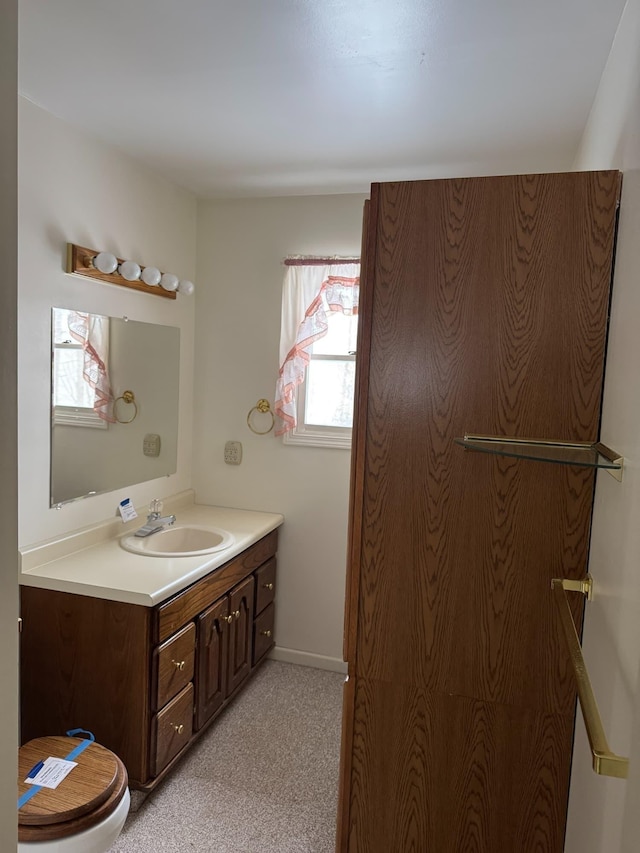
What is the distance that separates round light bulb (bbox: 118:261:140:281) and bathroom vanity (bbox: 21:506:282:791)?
116cm

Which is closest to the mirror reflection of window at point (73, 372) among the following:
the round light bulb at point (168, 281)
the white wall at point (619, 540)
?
the round light bulb at point (168, 281)

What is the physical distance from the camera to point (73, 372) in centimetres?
237

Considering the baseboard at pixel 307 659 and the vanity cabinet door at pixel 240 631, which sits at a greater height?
the vanity cabinet door at pixel 240 631

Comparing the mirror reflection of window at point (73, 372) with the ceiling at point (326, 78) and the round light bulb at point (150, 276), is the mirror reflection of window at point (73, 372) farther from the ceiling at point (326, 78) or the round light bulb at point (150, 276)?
the ceiling at point (326, 78)

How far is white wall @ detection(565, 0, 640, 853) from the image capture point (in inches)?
36.0

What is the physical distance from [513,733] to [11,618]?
120cm

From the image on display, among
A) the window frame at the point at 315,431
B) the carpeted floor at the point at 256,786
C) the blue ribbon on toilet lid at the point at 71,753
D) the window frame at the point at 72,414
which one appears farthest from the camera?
the window frame at the point at 315,431

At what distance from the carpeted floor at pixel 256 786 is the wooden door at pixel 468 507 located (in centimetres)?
72

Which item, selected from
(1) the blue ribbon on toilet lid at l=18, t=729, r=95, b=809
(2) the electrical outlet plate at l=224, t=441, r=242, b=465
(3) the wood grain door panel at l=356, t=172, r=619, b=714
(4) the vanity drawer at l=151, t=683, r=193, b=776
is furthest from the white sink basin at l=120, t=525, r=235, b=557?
(3) the wood grain door panel at l=356, t=172, r=619, b=714

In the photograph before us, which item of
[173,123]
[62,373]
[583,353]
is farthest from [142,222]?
[583,353]

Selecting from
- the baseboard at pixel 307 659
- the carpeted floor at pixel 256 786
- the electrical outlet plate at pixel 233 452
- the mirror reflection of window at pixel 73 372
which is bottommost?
the carpeted floor at pixel 256 786

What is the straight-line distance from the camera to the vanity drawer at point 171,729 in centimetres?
214

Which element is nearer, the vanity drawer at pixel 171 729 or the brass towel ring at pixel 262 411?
the vanity drawer at pixel 171 729

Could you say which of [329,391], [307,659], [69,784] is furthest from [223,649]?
[329,391]
